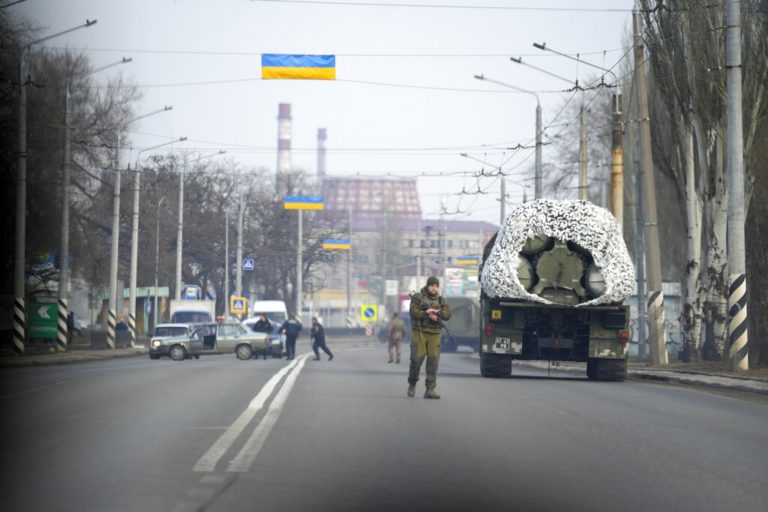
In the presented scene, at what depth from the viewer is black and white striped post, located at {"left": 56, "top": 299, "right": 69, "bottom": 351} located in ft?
155

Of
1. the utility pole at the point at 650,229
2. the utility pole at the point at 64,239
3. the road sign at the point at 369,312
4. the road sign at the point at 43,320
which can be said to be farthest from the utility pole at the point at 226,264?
the utility pole at the point at 650,229

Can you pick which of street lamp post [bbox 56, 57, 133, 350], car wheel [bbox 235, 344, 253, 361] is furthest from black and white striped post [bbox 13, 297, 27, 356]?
car wheel [bbox 235, 344, 253, 361]

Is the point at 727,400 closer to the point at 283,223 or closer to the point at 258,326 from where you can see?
the point at 258,326

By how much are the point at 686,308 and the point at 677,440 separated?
89.1ft

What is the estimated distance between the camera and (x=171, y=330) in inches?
2061

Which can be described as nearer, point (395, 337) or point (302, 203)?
point (395, 337)

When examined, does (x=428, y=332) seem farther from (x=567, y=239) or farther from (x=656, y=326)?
(x=656, y=326)

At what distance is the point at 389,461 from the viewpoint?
37.5ft

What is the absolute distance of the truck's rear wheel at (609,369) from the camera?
27.3 m

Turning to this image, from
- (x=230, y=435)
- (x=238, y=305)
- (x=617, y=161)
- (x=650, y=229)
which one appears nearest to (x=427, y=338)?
(x=230, y=435)

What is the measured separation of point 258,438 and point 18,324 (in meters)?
31.2

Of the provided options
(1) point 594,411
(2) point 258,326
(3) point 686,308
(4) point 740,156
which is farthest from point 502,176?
(1) point 594,411

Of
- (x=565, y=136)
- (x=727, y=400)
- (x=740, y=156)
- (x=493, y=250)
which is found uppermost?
(x=565, y=136)

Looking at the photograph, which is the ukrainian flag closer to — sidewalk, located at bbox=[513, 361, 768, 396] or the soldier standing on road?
sidewalk, located at bbox=[513, 361, 768, 396]
